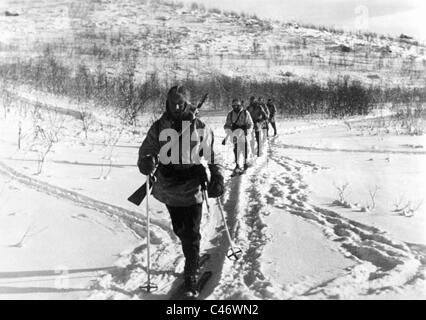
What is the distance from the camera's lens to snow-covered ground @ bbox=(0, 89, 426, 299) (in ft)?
12.3

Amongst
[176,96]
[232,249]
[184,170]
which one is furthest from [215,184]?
[232,249]

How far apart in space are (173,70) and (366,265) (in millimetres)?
38249

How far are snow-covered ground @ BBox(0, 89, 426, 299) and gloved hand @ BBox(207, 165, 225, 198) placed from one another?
80 cm

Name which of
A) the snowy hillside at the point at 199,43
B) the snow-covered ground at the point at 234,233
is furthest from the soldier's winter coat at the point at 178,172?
the snowy hillside at the point at 199,43

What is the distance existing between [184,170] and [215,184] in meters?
0.29

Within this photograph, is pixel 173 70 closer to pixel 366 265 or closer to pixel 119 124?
pixel 119 124

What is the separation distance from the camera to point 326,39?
58594 mm

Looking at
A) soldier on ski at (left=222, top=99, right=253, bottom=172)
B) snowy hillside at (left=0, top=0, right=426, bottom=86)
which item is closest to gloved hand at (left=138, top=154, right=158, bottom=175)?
soldier on ski at (left=222, top=99, right=253, bottom=172)

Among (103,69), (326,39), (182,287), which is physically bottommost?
(182,287)

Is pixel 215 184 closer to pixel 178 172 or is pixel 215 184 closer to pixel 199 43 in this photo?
pixel 178 172

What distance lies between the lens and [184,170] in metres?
3.80

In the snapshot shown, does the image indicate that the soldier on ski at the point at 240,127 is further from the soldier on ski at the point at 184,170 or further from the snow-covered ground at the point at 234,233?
the soldier on ski at the point at 184,170

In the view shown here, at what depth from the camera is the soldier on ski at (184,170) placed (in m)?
3.76

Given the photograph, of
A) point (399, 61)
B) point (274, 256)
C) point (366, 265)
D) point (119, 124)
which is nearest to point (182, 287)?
point (274, 256)
